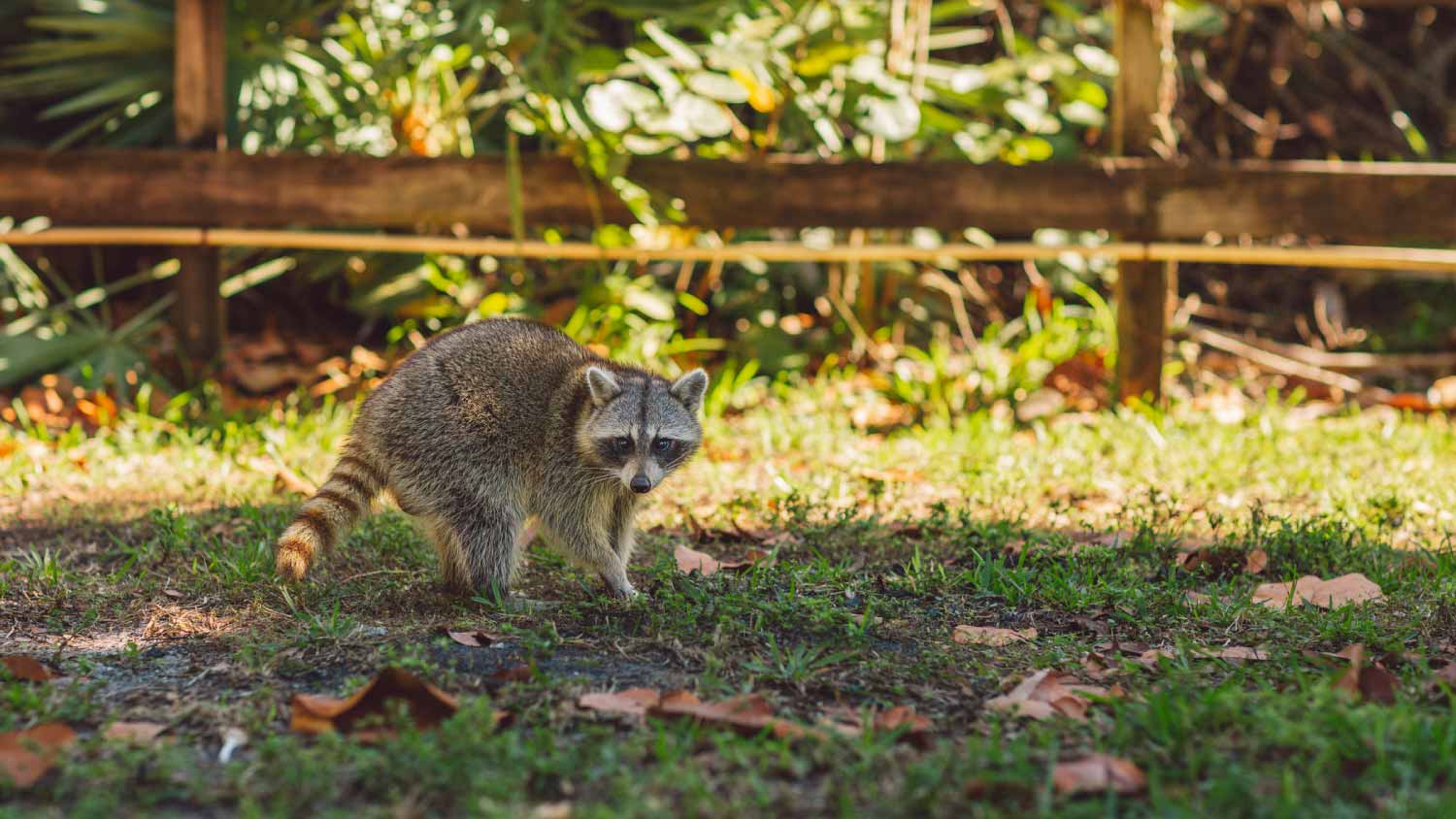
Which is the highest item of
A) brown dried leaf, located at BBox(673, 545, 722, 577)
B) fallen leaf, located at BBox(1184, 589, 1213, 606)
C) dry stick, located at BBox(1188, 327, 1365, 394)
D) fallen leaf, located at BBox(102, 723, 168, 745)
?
fallen leaf, located at BBox(102, 723, 168, 745)

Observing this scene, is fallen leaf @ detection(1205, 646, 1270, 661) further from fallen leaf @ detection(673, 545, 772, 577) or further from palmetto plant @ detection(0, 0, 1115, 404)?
palmetto plant @ detection(0, 0, 1115, 404)

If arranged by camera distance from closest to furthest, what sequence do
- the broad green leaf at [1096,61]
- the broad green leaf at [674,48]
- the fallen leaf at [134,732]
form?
the fallen leaf at [134,732]
the broad green leaf at [674,48]
the broad green leaf at [1096,61]

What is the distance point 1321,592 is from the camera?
3.45 meters

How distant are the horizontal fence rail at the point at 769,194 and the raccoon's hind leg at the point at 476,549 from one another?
2669 millimetres

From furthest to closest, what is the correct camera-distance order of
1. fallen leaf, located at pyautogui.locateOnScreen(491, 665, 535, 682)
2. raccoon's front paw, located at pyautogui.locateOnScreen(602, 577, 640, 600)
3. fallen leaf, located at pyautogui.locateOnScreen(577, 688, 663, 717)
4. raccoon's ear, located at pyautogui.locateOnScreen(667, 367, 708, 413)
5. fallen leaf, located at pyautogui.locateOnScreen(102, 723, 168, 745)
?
raccoon's ear, located at pyautogui.locateOnScreen(667, 367, 708, 413)
raccoon's front paw, located at pyautogui.locateOnScreen(602, 577, 640, 600)
fallen leaf, located at pyautogui.locateOnScreen(491, 665, 535, 682)
fallen leaf, located at pyautogui.locateOnScreen(577, 688, 663, 717)
fallen leaf, located at pyautogui.locateOnScreen(102, 723, 168, 745)

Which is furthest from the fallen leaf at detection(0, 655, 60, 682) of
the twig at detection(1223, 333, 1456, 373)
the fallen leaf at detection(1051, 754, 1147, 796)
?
the twig at detection(1223, 333, 1456, 373)

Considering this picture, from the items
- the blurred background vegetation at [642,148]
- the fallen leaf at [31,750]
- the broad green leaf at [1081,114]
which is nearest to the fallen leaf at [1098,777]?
the fallen leaf at [31,750]

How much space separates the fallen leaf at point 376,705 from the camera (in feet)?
8.12

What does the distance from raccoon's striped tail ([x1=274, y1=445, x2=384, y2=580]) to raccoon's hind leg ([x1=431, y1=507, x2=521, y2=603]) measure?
22cm

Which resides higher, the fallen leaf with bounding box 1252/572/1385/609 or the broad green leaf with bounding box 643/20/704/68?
the broad green leaf with bounding box 643/20/704/68

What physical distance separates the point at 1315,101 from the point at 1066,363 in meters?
3.49

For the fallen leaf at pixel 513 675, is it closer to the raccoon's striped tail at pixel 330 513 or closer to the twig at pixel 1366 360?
the raccoon's striped tail at pixel 330 513

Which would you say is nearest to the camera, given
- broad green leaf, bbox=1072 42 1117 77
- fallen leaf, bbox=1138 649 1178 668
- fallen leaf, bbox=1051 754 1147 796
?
fallen leaf, bbox=1051 754 1147 796

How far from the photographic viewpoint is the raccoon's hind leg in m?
3.56
